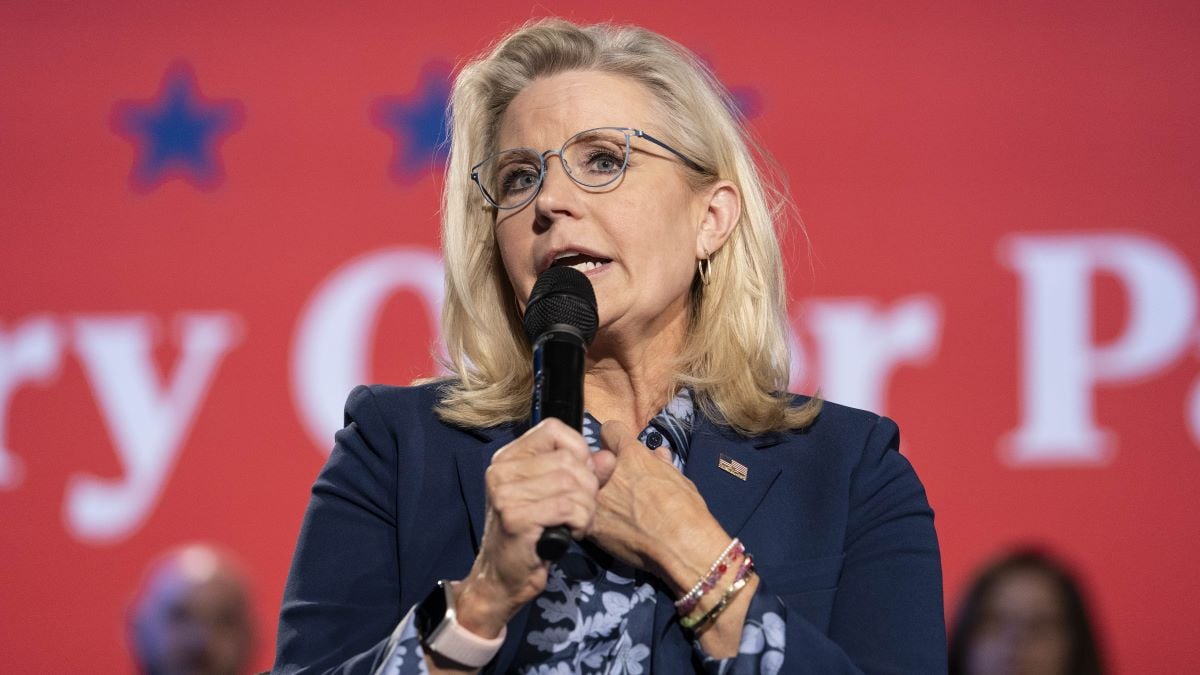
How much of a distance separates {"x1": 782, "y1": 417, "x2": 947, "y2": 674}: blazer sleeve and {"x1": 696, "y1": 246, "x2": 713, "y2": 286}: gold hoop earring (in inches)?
17.3

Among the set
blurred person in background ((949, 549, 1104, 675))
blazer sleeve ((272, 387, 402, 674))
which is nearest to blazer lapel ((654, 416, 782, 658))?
blazer sleeve ((272, 387, 402, 674))

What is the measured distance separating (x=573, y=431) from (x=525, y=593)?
197mm

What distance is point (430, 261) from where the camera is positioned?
3787mm

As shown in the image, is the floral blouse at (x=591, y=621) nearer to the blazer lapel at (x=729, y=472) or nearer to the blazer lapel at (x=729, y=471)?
the blazer lapel at (x=729, y=472)

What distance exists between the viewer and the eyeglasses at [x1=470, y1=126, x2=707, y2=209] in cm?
189

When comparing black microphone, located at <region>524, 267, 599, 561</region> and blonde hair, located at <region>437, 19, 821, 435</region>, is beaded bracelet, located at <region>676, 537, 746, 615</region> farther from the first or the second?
blonde hair, located at <region>437, 19, 821, 435</region>

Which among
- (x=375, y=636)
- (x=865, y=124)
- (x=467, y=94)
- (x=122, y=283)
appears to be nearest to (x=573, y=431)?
(x=375, y=636)

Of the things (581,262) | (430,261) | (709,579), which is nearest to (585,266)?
(581,262)

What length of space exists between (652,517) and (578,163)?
0.58 m

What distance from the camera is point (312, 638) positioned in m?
1.62

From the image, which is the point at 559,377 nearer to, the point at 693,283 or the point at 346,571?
the point at 346,571

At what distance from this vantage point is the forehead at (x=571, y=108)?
6.34ft

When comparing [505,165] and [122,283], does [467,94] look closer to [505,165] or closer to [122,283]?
[505,165]

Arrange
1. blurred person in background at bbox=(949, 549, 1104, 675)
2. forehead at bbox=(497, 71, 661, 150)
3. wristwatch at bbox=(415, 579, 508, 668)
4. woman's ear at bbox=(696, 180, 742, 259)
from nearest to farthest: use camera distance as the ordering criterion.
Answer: wristwatch at bbox=(415, 579, 508, 668)
forehead at bbox=(497, 71, 661, 150)
woman's ear at bbox=(696, 180, 742, 259)
blurred person in background at bbox=(949, 549, 1104, 675)
